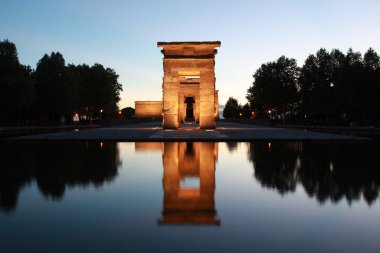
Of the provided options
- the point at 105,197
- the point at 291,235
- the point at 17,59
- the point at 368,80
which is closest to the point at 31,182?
the point at 105,197

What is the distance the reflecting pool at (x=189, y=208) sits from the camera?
5309mm

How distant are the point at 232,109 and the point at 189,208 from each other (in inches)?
4819

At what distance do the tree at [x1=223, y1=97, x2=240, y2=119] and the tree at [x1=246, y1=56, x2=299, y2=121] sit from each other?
47828 mm

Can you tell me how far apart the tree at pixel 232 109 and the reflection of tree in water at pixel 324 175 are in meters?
109

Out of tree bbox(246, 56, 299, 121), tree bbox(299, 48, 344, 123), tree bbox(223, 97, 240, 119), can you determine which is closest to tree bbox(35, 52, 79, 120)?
tree bbox(246, 56, 299, 121)

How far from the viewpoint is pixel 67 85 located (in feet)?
197

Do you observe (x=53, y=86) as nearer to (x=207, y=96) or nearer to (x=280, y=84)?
(x=207, y=96)

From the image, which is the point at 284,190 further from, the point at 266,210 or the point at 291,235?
the point at 291,235

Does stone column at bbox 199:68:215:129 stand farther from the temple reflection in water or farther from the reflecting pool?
the reflecting pool

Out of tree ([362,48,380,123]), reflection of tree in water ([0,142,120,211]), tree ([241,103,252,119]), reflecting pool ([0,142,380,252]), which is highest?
tree ([362,48,380,123])

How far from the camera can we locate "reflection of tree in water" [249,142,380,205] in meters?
8.58

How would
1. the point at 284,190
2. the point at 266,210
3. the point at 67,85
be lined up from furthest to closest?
1. the point at 67,85
2. the point at 284,190
3. the point at 266,210

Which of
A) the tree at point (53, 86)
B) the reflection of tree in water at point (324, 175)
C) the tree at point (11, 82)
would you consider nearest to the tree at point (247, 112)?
the tree at point (53, 86)

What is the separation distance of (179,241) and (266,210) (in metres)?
2.26
